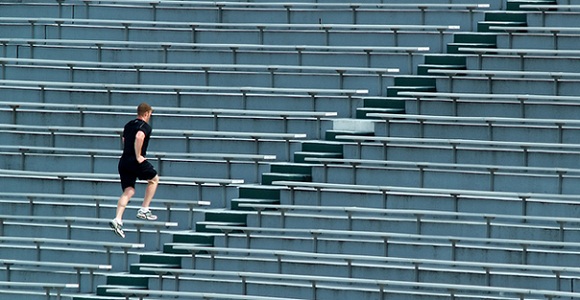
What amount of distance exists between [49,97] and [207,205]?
2.70 metres

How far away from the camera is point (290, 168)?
14578 millimetres

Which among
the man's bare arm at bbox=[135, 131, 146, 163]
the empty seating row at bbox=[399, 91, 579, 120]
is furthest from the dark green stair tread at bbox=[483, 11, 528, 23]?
the man's bare arm at bbox=[135, 131, 146, 163]

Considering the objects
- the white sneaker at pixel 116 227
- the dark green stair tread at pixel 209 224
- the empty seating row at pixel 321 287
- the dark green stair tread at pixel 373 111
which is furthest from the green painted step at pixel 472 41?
the white sneaker at pixel 116 227

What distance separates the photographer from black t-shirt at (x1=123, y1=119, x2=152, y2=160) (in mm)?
13367

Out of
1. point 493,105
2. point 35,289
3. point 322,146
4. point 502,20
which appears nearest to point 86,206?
point 35,289

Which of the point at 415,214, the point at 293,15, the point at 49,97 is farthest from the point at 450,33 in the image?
the point at 49,97

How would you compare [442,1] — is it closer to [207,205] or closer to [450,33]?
[450,33]

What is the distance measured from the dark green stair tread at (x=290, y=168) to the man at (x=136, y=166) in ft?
4.34

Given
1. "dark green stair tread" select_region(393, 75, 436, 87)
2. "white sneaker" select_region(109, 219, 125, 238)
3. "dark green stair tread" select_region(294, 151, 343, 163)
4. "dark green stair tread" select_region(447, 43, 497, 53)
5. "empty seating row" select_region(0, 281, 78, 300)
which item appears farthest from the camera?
"dark green stair tread" select_region(447, 43, 497, 53)

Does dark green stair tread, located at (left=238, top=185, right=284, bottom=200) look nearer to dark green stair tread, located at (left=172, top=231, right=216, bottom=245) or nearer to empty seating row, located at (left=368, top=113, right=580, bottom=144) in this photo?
dark green stair tread, located at (left=172, top=231, right=216, bottom=245)

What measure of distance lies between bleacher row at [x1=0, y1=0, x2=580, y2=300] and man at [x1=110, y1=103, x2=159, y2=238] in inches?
14.0

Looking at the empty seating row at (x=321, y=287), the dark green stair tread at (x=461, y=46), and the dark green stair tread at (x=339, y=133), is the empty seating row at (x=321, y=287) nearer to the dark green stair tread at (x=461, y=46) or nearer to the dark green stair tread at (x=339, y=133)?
the dark green stair tread at (x=339, y=133)

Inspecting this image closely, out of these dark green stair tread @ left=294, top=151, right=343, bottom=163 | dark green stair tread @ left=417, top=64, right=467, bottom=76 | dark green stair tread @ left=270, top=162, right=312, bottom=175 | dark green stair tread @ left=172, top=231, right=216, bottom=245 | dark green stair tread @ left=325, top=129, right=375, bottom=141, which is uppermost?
dark green stair tread @ left=417, top=64, right=467, bottom=76

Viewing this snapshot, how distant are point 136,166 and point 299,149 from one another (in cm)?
188
